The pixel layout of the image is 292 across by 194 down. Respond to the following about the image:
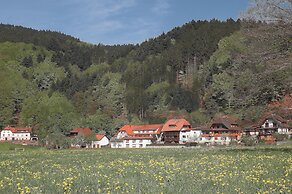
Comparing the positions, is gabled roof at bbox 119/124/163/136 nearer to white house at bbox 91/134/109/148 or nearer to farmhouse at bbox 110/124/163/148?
farmhouse at bbox 110/124/163/148

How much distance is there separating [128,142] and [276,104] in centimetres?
10968

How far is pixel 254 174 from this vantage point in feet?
41.6

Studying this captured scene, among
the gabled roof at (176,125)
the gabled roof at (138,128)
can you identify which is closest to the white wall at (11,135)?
the gabled roof at (138,128)

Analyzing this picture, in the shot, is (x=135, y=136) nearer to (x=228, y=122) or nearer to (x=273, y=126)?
(x=228, y=122)

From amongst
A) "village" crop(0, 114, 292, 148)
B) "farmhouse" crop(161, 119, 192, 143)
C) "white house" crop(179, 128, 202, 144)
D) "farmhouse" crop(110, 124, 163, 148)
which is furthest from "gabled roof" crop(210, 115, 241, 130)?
"farmhouse" crop(110, 124, 163, 148)

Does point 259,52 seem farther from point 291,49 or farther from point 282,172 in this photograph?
point 282,172

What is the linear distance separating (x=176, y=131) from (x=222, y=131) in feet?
60.7

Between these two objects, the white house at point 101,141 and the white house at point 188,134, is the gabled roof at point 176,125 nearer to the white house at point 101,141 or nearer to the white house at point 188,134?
the white house at point 188,134

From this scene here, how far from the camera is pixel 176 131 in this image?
13400cm

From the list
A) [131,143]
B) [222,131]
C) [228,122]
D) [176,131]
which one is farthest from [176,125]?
[228,122]

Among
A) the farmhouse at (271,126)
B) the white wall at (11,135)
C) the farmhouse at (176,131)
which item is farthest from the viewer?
the white wall at (11,135)

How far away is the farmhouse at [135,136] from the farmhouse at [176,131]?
4722 millimetres

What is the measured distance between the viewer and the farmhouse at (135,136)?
423 ft

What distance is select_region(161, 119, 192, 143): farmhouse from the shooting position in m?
133
